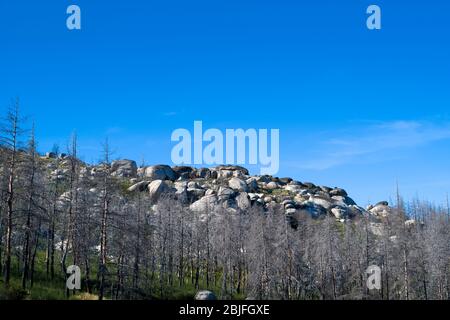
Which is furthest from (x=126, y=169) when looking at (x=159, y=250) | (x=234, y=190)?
(x=159, y=250)

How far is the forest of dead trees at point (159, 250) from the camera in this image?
137ft

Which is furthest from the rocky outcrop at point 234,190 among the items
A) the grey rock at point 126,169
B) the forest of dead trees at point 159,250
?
the forest of dead trees at point 159,250

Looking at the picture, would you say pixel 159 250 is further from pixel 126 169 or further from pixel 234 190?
pixel 126 169

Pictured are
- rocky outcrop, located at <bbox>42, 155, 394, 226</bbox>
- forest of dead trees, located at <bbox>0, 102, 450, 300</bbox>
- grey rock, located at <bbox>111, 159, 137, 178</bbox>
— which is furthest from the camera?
grey rock, located at <bbox>111, 159, 137, 178</bbox>

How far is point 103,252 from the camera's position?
117 feet

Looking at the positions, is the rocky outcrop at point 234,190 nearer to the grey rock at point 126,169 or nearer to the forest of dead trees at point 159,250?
the grey rock at point 126,169

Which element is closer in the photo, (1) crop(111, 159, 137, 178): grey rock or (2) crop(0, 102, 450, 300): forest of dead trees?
(2) crop(0, 102, 450, 300): forest of dead trees

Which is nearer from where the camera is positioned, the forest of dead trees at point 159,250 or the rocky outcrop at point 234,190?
the forest of dead trees at point 159,250

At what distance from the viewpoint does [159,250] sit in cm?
6244

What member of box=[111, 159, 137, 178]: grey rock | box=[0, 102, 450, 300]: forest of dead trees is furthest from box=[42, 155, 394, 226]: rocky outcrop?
box=[0, 102, 450, 300]: forest of dead trees

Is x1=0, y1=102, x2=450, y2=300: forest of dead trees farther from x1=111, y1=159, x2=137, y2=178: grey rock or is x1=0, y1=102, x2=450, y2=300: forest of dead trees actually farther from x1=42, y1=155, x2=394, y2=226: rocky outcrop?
x1=111, y1=159, x2=137, y2=178: grey rock

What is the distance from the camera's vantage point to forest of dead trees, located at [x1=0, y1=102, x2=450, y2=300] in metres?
41.8
